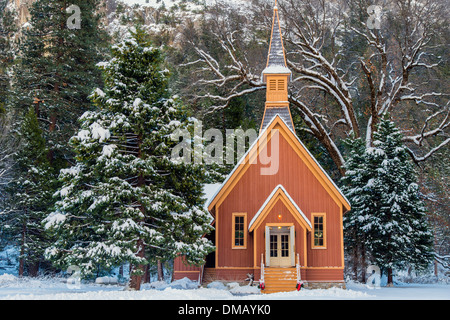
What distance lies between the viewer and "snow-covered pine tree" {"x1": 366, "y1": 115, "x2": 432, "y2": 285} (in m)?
26.0

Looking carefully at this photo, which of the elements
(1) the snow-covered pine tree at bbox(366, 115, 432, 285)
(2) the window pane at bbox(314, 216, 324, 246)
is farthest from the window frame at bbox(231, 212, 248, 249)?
(1) the snow-covered pine tree at bbox(366, 115, 432, 285)

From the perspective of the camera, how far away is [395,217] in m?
26.2

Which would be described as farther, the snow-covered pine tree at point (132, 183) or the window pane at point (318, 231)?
the window pane at point (318, 231)

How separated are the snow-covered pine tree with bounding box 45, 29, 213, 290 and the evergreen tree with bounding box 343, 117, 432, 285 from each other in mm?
11735

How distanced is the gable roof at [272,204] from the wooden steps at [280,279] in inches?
84.2

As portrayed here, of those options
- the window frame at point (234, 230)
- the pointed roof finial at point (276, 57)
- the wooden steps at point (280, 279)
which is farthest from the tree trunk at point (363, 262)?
the pointed roof finial at point (276, 57)

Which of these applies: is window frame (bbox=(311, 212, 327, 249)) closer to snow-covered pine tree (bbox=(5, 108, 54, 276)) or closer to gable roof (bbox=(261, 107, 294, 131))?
gable roof (bbox=(261, 107, 294, 131))

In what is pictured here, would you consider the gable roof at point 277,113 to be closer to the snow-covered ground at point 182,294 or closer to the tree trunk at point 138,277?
the snow-covered ground at point 182,294

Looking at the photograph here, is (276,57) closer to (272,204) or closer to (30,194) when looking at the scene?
(272,204)

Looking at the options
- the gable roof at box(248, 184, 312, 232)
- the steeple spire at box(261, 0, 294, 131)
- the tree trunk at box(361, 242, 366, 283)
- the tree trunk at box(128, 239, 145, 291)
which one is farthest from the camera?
the tree trunk at box(361, 242, 366, 283)

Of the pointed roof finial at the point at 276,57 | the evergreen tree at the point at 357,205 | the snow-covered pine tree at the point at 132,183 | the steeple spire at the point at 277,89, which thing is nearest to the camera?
the snow-covered pine tree at the point at 132,183

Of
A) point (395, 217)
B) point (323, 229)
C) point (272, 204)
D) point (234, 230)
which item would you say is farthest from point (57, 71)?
point (395, 217)

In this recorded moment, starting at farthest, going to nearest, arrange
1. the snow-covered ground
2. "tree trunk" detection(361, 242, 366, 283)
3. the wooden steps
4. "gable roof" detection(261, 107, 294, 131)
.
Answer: "tree trunk" detection(361, 242, 366, 283) < "gable roof" detection(261, 107, 294, 131) < the wooden steps < the snow-covered ground

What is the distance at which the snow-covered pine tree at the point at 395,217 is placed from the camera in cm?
2595
